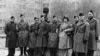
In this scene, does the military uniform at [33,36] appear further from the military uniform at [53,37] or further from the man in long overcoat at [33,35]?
the military uniform at [53,37]

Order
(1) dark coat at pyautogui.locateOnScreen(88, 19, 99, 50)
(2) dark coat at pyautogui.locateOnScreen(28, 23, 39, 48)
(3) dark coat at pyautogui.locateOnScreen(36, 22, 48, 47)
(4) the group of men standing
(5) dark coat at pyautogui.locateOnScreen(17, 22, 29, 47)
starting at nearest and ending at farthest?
(4) the group of men standing < (1) dark coat at pyautogui.locateOnScreen(88, 19, 99, 50) < (3) dark coat at pyautogui.locateOnScreen(36, 22, 48, 47) < (2) dark coat at pyautogui.locateOnScreen(28, 23, 39, 48) < (5) dark coat at pyautogui.locateOnScreen(17, 22, 29, 47)

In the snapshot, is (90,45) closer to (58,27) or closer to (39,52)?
(58,27)

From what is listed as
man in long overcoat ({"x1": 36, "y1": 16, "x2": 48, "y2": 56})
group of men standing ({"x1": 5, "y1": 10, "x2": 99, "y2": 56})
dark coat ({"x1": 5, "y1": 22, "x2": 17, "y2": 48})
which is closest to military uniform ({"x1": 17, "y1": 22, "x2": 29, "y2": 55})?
group of men standing ({"x1": 5, "y1": 10, "x2": 99, "y2": 56})

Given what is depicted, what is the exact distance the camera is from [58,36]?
8.31m

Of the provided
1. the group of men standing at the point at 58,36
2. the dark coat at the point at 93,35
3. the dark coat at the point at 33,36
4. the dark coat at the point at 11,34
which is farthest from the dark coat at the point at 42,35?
the dark coat at the point at 93,35

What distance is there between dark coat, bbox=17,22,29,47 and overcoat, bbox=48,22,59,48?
1211mm

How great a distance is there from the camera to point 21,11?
56.2m

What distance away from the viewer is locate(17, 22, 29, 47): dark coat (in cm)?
897

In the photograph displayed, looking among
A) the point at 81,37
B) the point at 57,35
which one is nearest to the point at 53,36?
the point at 57,35

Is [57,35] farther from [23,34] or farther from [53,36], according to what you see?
[23,34]

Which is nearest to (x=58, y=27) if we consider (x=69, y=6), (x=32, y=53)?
(x=32, y=53)

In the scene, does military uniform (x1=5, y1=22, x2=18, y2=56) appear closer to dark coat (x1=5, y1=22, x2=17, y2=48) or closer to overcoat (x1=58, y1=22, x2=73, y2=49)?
dark coat (x1=5, y1=22, x2=17, y2=48)

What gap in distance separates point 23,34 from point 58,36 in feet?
5.37

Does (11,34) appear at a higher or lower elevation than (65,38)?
higher
